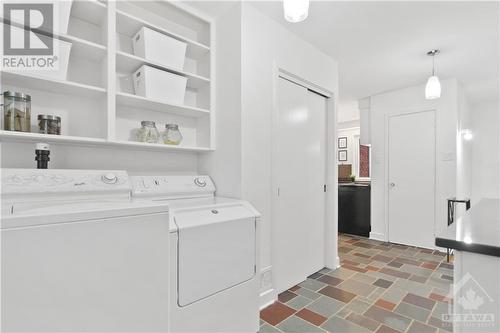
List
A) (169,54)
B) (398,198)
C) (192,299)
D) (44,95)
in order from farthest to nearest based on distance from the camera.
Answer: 1. (398,198)
2. (169,54)
3. (44,95)
4. (192,299)

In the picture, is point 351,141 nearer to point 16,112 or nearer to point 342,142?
point 342,142

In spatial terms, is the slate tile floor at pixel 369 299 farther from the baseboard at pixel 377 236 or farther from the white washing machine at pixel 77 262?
the white washing machine at pixel 77 262

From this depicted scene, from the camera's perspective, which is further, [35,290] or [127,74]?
[127,74]

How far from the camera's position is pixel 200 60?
2.32m

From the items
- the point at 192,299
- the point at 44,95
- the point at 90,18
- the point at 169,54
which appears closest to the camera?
the point at 192,299

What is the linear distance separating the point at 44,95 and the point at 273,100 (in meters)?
1.62

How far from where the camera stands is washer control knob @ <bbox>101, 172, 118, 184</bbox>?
1605 mm

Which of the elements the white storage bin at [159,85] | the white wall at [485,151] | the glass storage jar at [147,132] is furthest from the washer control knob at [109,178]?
the white wall at [485,151]

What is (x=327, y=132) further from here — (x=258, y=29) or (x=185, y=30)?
(x=185, y=30)

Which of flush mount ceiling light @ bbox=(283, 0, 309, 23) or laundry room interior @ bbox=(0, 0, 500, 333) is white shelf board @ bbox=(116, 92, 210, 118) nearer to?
laundry room interior @ bbox=(0, 0, 500, 333)

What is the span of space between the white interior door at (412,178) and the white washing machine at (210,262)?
310cm

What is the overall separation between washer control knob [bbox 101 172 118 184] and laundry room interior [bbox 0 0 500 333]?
13 mm

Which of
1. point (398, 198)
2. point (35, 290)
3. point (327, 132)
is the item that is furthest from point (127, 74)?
point (398, 198)

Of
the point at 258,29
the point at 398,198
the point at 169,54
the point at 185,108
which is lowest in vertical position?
the point at 398,198
